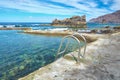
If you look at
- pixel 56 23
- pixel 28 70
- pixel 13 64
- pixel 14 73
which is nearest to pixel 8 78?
pixel 14 73

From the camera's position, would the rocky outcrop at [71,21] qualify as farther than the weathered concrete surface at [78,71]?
Yes

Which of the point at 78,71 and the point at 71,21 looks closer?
the point at 78,71

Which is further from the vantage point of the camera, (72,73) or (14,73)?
(14,73)

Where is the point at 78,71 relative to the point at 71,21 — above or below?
below

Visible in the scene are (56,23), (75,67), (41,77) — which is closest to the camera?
(41,77)

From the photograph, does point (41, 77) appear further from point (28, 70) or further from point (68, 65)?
point (28, 70)

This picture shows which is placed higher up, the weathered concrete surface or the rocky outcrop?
the rocky outcrop

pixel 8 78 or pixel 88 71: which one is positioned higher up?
pixel 88 71

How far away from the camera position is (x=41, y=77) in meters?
7.41

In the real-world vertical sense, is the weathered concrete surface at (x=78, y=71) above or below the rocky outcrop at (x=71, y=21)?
below

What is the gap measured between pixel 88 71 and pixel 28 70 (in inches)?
192

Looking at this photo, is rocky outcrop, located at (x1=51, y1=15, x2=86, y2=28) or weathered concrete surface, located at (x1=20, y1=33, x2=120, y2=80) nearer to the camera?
weathered concrete surface, located at (x1=20, y1=33, x2=120, y2=80)

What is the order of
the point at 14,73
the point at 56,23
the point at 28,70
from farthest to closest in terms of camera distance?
the point at 56,23 < the point at 28,70 < the point at 14,73

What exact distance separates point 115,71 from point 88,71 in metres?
1.40
